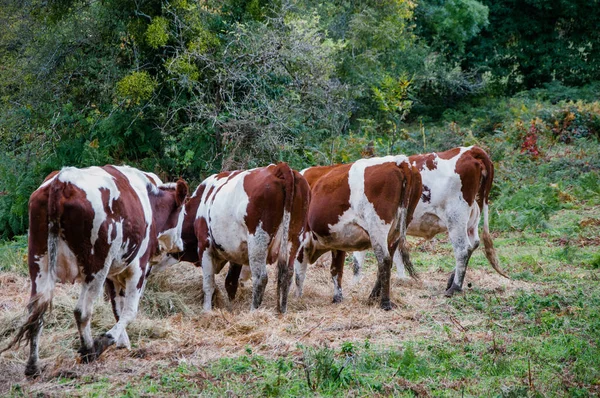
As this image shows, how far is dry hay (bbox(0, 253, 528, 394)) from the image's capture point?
20.3 ft

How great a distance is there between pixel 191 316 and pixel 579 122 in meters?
16.2

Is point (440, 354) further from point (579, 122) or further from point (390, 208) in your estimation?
point (579, 122)

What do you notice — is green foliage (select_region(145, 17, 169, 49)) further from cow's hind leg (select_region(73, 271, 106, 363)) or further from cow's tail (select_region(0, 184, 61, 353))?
cow's tail (select_region(0, 184, 61, 353))

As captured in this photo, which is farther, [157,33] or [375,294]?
[157,33]

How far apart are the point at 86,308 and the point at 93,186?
3.48 feet

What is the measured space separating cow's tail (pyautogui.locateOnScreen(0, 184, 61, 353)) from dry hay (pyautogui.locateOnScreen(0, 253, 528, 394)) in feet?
0.98

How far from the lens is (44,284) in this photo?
586 centimetres

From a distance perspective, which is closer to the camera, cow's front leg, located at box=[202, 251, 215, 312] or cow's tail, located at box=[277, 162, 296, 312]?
cow's tail, located at box=[277, 162, 296, 312]

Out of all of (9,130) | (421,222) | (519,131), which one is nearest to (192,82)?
(9,130)

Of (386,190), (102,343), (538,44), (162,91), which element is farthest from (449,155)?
(538,44)

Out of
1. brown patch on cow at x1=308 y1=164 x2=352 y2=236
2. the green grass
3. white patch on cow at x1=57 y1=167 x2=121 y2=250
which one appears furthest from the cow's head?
the green grass

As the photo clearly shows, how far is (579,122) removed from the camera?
20.9 metres

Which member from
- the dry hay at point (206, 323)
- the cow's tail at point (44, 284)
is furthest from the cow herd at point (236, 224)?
the dry hay at point (206, 323)

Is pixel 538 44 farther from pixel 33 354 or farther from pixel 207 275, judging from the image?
pixel 33 354
